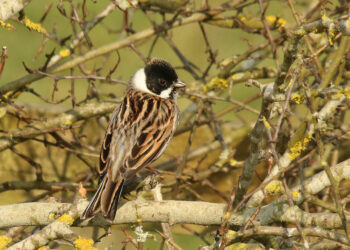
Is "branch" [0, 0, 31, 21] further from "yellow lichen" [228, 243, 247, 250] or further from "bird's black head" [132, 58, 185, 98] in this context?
"yellow lichen" [228, 243, 247, 250]

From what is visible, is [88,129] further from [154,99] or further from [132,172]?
[132,172]

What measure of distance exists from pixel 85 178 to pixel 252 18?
223cm

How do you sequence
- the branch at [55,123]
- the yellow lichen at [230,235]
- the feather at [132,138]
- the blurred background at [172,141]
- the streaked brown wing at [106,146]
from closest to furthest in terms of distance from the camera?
the yellow lichen at [230,235]
the feather at [132,138]
the streaked brown wing at [106,146]
the branch at [55,123]
the blurred background at [172,141]

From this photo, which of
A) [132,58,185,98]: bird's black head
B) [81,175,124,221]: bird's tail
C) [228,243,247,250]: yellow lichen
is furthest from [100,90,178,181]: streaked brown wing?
[228,243,247,250]: yellow lichen

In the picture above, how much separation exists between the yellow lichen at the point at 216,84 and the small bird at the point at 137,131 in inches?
17.3

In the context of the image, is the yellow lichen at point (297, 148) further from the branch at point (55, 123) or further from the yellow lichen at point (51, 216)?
the branch at point (55, 123)

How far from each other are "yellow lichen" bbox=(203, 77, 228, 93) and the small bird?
44 centimetres

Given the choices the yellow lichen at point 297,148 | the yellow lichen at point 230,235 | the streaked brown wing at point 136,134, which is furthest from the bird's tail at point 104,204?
the yellow lichen at point 297,148

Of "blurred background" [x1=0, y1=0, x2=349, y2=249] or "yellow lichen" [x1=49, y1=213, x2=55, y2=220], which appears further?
"blurred background" [x1=0, y1=0, x2=349, y2=249]

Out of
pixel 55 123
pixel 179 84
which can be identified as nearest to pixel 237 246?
pixel 179 84

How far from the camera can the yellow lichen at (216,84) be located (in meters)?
6.14

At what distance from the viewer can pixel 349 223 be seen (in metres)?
3.67

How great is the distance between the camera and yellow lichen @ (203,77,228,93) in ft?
20.2

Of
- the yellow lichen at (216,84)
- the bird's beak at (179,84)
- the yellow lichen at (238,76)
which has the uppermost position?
the yellow lichen at (238,76)
